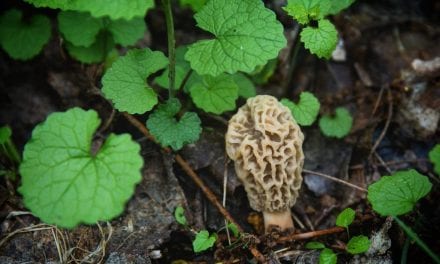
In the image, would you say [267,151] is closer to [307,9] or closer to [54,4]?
[307,9]

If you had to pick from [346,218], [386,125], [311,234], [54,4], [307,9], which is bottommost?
[311,234]

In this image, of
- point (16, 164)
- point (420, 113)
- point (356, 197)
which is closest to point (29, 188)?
point (16, 164)

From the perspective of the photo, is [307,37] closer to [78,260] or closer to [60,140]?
[60,140]

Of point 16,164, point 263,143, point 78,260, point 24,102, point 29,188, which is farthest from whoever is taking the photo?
point 24,102

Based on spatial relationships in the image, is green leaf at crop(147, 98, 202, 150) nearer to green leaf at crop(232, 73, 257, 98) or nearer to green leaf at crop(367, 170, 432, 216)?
green leaf at crop(232, 73, 257, 98)

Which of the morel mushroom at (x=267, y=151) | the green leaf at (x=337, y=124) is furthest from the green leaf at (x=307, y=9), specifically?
the green leaf at (x=337, y=124)

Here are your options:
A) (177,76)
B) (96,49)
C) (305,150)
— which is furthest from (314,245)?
(96,49)
